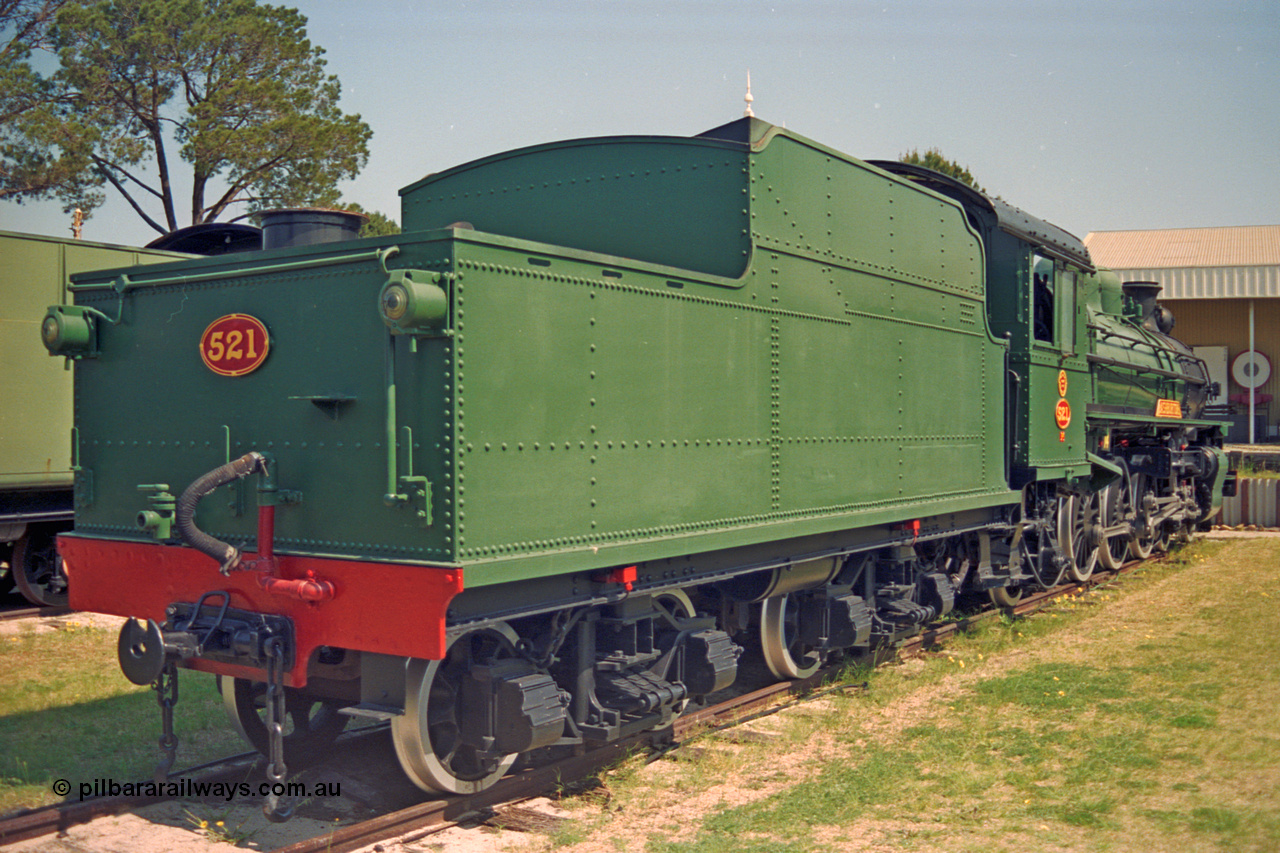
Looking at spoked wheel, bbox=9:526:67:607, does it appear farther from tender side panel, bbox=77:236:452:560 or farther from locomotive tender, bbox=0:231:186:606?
tender side panel, bbox=77:236:452:560

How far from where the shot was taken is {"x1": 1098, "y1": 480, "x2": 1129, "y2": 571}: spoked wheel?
1245 cm

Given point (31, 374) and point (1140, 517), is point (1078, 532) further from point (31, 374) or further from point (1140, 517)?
point (31, 374)

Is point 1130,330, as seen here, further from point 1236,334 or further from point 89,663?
point 1236,334

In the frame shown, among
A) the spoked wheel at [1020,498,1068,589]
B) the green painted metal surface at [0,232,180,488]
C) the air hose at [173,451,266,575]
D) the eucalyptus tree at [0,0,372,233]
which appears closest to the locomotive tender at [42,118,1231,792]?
the air hose at [173,451,266,575]

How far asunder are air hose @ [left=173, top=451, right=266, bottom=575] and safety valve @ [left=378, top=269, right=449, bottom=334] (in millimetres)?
988

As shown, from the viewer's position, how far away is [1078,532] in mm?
11844

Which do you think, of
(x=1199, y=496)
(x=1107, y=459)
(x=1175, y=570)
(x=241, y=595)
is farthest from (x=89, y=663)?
(x=1199, y=496)

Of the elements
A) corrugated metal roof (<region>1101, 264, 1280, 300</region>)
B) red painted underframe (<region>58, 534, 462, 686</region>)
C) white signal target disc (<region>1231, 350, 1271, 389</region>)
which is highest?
corrugated metal roof (<region>1101, 264, 1280, 300</region>)

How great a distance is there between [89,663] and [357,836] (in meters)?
4.75

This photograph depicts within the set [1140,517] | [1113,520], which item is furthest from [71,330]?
[1140,517]

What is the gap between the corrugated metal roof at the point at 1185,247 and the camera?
112 ft

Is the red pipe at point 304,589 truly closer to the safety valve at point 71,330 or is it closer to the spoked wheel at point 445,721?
the spoked wheel at point 445,721

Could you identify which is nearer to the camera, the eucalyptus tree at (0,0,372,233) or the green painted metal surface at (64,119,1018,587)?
the green painted metal surface at (64,119,1018,587)

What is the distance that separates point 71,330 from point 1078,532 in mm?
9901
